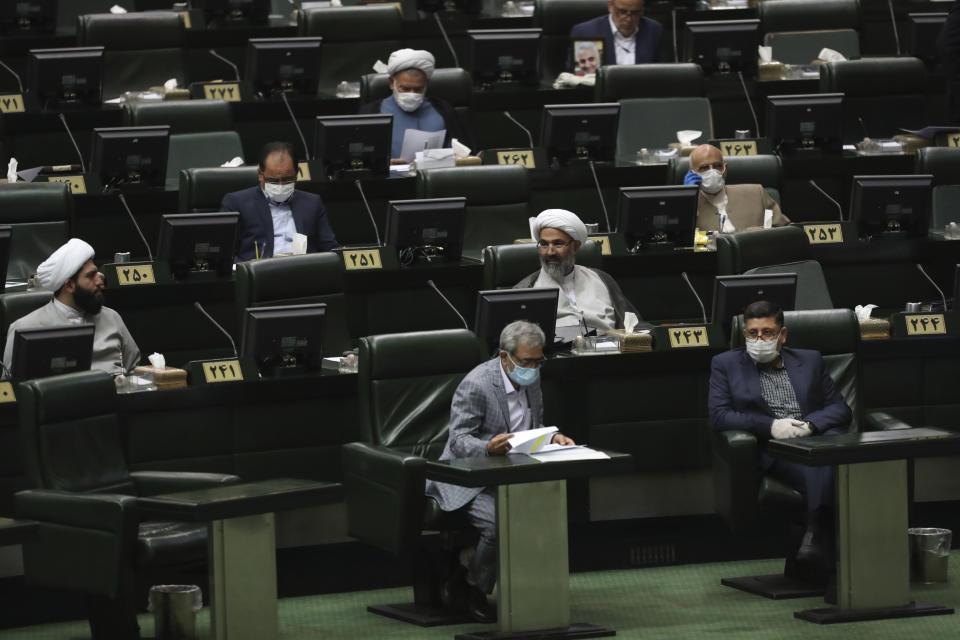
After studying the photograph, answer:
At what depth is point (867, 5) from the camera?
9.65m

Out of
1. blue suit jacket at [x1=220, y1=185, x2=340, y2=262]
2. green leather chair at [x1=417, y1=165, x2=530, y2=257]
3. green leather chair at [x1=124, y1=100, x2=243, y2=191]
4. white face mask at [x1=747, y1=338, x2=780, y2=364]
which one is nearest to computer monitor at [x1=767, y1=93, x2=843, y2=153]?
green leather chair at [x1=417, y1=165, x2=530, y2=257]

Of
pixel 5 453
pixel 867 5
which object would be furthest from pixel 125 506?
pixel 867 5

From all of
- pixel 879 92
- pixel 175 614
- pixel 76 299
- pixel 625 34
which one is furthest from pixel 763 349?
pixel 625 34

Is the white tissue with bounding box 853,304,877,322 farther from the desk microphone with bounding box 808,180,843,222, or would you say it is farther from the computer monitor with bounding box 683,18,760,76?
the computer monitor with bounding box 683,18,760,76

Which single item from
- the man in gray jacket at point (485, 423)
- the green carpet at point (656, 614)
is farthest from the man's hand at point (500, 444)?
the green carpet at point (656, 614)

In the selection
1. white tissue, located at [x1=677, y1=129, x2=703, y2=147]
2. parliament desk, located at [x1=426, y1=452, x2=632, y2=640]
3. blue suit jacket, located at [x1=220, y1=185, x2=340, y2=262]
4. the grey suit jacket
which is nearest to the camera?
parliament desk, located at [x1=426, y1=452, x2=632, y2=640]

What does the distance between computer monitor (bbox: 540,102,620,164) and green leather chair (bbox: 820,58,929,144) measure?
1309 mm

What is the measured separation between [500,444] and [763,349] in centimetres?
104

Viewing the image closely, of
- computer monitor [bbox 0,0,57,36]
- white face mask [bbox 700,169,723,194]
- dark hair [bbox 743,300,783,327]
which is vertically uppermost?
computer monitor [bbox 0,0,57,36]

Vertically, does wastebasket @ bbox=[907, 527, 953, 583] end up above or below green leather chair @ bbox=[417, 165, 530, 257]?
below

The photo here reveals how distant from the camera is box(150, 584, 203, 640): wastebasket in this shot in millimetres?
5293

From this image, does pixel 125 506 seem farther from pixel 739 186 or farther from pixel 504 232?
pixel 739 186

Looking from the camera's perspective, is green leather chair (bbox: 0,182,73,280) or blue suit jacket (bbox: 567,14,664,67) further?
blue suit jacket (bbox: 567,14,664,67)

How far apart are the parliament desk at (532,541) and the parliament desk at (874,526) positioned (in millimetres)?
702
